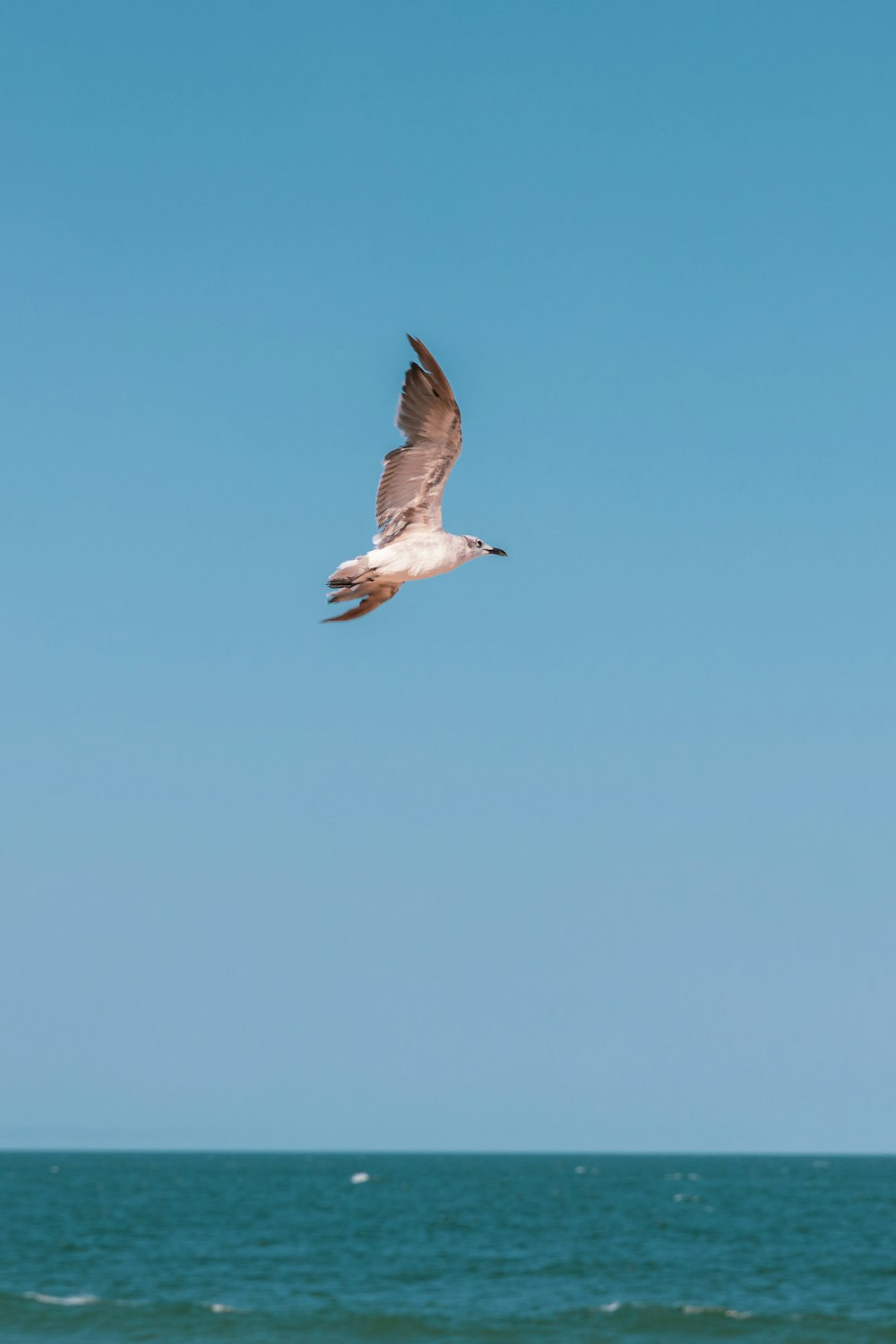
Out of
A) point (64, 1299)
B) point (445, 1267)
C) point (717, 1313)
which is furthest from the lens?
point (445, 1267)

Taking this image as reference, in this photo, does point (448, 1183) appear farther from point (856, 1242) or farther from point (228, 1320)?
point (228, 1320)

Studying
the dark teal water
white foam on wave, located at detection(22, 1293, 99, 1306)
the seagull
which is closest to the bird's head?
the seagull

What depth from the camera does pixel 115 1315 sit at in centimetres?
4425

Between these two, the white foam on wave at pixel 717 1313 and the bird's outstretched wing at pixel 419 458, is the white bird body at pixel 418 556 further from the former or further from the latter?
the white foam on wave at pixel 717 1313

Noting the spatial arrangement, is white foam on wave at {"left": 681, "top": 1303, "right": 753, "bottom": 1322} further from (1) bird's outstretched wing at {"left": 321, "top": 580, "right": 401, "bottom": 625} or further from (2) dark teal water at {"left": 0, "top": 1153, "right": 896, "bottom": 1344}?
(1) bird's outstretched wing at {"left": 321, "top": 580, "right": 401, "bottom": 625}

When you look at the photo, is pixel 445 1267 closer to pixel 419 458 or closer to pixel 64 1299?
pixel 64 1299

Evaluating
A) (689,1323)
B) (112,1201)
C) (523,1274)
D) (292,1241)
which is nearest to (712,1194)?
(112,1201)

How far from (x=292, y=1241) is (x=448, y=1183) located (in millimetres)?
62550

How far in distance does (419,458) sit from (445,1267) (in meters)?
48.9

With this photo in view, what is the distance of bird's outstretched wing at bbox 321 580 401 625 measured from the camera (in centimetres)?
1481

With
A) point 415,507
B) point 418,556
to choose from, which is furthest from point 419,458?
point 418,556

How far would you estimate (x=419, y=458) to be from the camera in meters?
15.3

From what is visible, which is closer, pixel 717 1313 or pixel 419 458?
pixel 419 458

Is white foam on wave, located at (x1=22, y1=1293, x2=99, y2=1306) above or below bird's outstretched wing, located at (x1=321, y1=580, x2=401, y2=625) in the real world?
below
